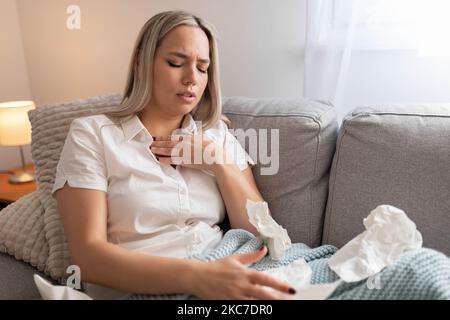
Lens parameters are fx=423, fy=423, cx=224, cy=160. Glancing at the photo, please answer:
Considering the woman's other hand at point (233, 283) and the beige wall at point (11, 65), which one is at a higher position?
the beige wall at point (11, 65)

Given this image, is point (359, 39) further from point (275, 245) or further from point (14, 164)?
point (14, 164)

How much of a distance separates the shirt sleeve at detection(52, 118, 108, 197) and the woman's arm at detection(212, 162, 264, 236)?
0.30 m

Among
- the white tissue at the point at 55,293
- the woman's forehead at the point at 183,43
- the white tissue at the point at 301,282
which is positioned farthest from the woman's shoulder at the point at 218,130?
the white tissue at the point at 55,293

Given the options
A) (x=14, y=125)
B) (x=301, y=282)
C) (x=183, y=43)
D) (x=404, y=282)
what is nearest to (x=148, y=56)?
(x=183, y=43)

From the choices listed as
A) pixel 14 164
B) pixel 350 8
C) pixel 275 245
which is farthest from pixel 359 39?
pixel 14 164

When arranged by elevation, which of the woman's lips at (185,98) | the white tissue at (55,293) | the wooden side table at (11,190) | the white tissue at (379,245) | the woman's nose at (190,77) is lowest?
the wooden side table at (11,190)

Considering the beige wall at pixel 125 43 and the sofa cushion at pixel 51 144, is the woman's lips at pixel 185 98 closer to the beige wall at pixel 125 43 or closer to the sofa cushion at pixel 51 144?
the sofa cushion at pixel 51 144

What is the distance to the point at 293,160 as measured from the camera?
1.21 m

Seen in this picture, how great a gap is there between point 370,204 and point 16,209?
0.98 metres

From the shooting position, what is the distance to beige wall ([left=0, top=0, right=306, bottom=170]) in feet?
5.30

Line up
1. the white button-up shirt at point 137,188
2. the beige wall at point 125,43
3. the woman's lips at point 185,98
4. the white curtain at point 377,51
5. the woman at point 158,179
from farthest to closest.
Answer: the beige wall at point 125,43, the white curtain at point 377,51, the woman's lips at point 185,98, the white button-up shirt at point 137,188, the woman at point 158,179

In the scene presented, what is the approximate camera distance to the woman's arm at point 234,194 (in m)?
1.12

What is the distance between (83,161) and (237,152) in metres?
0.44

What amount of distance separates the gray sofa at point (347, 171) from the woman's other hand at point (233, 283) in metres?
0.42
